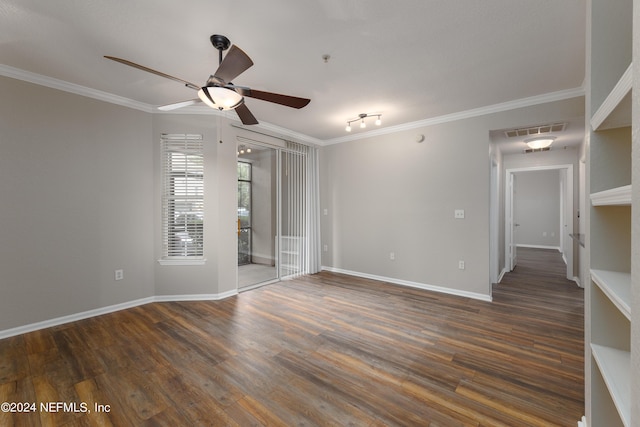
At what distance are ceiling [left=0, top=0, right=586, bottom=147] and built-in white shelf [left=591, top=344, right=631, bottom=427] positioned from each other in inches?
85.9

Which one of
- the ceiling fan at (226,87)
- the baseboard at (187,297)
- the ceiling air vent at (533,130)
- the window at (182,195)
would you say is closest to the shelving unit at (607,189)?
the ceiling fan at (226,87)

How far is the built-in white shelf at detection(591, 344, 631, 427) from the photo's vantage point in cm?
83

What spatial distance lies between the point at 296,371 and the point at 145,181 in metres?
3.23

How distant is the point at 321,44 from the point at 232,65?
869 millimetres

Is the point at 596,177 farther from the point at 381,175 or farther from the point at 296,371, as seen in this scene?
the point at 381,175

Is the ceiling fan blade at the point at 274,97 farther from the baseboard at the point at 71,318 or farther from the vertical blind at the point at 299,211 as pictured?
the baseboard at the point at 71,318

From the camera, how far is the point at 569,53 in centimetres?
236

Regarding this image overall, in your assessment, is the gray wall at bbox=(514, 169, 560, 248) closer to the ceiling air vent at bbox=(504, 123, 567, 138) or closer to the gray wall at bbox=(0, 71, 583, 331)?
the ceiling air vent at bbox=(504, 123, 567, 138)

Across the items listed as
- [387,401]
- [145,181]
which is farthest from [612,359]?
[145,181]

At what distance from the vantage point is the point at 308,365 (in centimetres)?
219

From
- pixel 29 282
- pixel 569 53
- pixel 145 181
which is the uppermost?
pixel 569 53

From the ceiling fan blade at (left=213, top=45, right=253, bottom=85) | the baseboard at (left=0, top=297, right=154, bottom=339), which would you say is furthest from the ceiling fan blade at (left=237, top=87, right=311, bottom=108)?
the baseboard at (left=0, top=297, right=154, bottom=339)

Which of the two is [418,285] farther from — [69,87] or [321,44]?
[69,87]

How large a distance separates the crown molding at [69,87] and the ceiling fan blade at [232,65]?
231 cm
